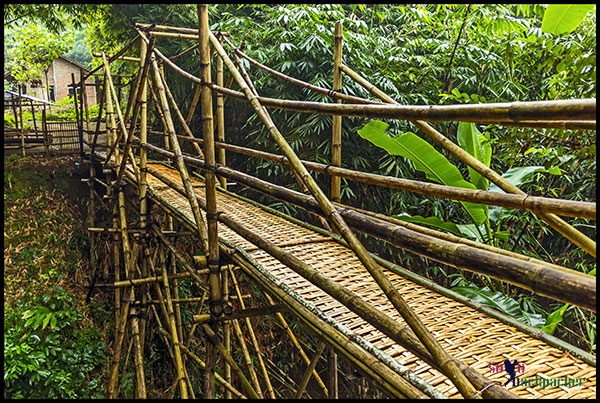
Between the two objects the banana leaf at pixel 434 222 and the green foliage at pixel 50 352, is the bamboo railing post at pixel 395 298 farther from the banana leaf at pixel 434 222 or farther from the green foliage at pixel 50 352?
the green foliage at pixel 50 352

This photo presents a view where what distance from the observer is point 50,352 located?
4.11m

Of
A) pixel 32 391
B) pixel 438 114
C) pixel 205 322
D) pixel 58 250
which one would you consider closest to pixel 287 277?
pixel 205 322

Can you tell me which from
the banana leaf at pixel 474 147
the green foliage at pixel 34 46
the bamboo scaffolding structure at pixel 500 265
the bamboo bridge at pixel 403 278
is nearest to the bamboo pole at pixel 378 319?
the bamboo bridge at pixel 403 278

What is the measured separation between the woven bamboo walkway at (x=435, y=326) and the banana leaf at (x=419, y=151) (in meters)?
0.65

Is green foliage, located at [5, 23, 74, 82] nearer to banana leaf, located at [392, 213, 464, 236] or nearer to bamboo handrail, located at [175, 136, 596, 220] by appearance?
banana leaf, located at [392, 213, 464, 236]

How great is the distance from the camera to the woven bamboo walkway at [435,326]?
1.31 meters

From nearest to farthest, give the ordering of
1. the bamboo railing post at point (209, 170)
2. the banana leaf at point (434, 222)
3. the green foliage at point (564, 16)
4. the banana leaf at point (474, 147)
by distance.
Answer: the green foliage at point (564, 16) → the bamboo railing post at point (209, 170) → the banana leaf at point (434, 222) → the banana leaf at point (474, 147)

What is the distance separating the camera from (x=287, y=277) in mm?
1897

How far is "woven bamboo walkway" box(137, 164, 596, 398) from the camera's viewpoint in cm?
131

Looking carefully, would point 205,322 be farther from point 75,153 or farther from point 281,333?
point 75,153

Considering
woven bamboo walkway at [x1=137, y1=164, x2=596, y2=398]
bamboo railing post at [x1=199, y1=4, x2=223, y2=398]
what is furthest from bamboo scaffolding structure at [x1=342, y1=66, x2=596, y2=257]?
bamboo railing post at [x1=199, y1=4, x2=223, y2=398]

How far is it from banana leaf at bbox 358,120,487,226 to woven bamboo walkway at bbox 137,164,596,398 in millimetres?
654

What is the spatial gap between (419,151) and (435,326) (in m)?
1.15

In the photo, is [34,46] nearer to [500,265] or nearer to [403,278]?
[403,278]
